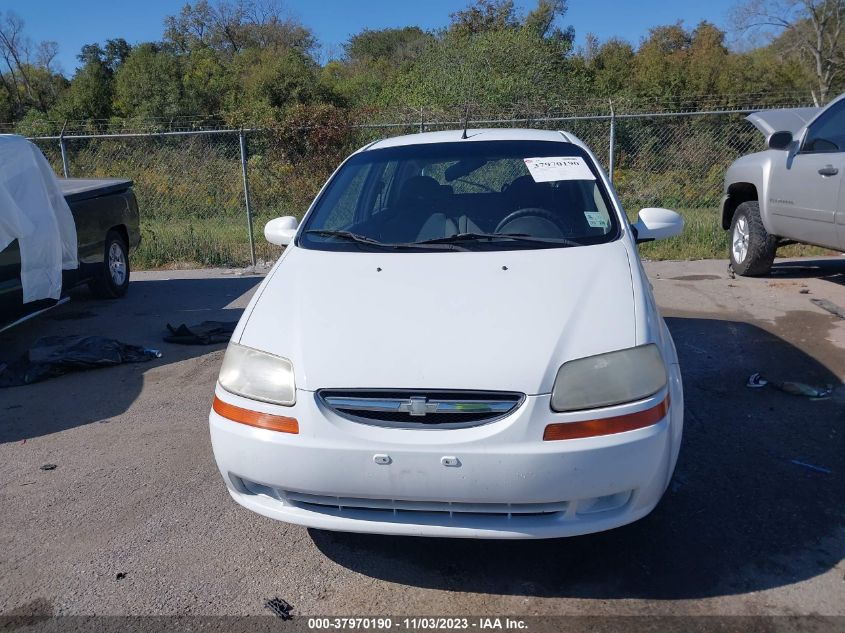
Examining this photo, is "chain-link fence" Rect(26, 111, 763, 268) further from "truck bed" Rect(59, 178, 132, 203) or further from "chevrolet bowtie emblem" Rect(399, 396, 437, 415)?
"chevrolet bowtie emblem" Rect(399, 396, 437, 415)

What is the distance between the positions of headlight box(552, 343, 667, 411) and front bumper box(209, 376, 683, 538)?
0.04 m

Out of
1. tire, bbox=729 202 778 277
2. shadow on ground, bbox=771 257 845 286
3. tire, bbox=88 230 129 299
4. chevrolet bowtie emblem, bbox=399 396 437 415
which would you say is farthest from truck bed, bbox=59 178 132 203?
shadow on ground, bbox=771 257 845 286

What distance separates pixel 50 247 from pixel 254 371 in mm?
4529

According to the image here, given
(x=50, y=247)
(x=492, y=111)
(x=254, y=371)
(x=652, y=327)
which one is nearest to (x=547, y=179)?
(x=652, y=327)

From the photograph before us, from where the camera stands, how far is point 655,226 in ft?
14.0

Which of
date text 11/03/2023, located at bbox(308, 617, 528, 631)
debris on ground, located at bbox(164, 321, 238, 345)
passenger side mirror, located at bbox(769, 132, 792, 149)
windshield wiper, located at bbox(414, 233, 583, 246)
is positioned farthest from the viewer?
passenger side mirror, located at bbox(769, 132, 792, 149)

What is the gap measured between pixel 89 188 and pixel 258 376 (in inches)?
233

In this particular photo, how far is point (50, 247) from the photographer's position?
647 centimetres

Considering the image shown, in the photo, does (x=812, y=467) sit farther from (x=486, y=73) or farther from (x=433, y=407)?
(x=486, y=73)

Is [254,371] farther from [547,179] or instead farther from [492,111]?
[492,111]

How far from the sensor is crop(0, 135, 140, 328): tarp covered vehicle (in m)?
5.98

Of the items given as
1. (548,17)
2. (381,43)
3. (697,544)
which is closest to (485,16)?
(548,17)

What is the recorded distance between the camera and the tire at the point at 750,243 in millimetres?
7887

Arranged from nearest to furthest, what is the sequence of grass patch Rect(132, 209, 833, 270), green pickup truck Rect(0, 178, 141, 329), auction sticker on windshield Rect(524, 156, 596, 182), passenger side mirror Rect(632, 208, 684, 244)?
auction sticker on windshield Rect(524, 156, 596, 182) → passenger side mirror Rect(632, 208, 684, 244) → green pickup truck Rect(0, 178, 141, 329) → grass patch Rect(132, 209, 833, 270)
